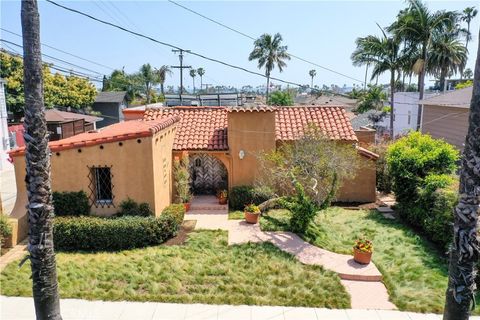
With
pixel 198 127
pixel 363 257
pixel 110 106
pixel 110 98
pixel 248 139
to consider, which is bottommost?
pixel 363 257

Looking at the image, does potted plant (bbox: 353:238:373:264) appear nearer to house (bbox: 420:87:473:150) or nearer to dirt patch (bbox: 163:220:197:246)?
dirt patch (bbox: 163:220:197:246)

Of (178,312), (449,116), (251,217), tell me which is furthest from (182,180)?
(449,116)

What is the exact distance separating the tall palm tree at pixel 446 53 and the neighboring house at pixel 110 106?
36.5 meters

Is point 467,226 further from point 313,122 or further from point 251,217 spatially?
point 313,122

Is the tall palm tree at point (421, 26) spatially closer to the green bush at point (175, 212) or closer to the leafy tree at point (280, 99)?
the green bush at point (175, 212)

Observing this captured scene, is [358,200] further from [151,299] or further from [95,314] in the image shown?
[95,314]

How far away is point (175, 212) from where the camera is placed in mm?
14391

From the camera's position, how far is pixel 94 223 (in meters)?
12.5

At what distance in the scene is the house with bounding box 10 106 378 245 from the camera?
13422mm

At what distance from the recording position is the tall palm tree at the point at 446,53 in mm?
28375

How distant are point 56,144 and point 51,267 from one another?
8.16 m

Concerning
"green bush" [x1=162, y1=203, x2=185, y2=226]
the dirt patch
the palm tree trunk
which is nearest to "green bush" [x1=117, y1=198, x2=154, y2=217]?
"green bush" [x1=162, y1=203, x2=185, y2=226]

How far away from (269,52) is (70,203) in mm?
49623

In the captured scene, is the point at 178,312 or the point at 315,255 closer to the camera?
the point at 178,312
